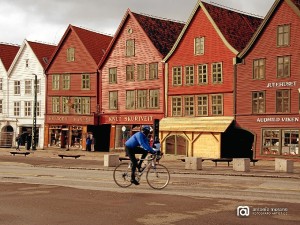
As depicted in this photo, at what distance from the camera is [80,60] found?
5466 centimetres

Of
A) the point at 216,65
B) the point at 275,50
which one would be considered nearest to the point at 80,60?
the point at 216,65

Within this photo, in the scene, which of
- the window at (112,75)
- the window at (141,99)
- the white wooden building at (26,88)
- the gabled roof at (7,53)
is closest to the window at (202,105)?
the window at (141,99)

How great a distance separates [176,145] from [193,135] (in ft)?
6.73

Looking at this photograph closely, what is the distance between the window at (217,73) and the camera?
42.7 metres

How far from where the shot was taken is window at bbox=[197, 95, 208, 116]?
43.6 metres

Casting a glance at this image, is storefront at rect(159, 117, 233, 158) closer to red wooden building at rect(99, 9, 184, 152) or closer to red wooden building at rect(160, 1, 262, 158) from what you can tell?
red wooden building at rect(160, 1, 262, 158)

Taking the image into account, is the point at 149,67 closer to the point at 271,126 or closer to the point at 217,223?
the point at 271,126

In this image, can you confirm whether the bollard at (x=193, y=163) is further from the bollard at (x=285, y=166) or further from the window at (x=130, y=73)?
the window at (x=130, y=73)

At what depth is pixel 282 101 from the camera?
38500 mm

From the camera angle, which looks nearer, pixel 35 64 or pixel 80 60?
pixel 80 60

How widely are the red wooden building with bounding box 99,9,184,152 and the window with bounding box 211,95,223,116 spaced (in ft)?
18.3

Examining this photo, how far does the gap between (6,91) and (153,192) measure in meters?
49.9

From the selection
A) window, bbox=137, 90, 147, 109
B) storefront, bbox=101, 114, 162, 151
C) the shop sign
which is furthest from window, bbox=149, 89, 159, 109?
the shop sign

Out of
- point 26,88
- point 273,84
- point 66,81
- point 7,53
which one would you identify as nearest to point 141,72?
point 66,81
